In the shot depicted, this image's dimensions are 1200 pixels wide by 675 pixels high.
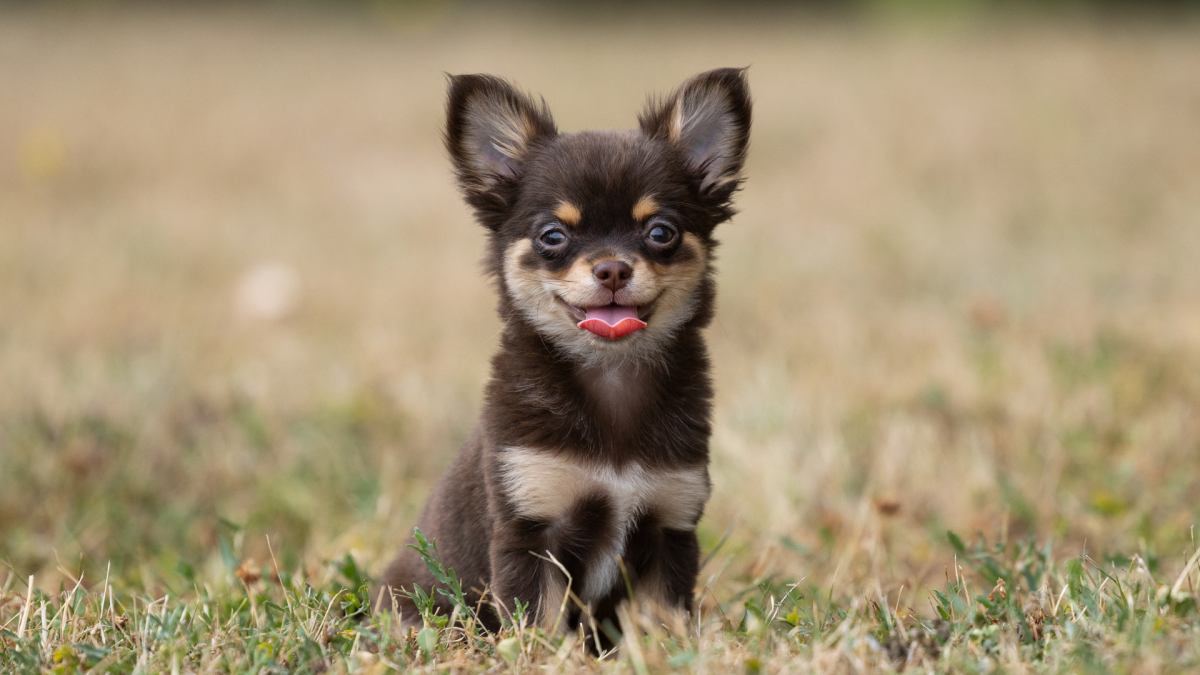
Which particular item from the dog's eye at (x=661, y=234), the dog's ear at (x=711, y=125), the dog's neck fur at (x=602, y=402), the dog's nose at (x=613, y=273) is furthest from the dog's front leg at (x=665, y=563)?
the dog's ear at (x=711, y=125)

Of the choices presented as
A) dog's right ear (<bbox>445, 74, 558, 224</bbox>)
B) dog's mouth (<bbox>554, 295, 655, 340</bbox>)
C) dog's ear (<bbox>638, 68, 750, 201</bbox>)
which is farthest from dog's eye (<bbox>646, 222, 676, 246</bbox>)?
dog's right ear (<bbox>445, 74, 558, 224</bbox>)

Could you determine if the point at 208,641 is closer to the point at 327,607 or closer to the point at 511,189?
the point at 327,607

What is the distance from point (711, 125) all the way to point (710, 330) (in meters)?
4.01

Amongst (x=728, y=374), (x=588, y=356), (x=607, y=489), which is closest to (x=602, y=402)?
(x=588, y=356)

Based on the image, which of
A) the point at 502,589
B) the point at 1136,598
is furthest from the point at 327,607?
the point at 1136,598

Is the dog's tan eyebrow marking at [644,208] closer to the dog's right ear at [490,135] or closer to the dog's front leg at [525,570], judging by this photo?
the dog's right ear at [490,135]

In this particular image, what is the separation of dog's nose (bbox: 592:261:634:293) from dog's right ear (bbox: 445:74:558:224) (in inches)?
22.1

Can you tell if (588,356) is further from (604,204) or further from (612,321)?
(604,204)

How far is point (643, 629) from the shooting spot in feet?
9.50

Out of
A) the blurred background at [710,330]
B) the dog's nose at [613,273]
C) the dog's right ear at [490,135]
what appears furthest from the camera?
the blurred background at [710,330]

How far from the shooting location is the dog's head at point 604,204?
2.99m

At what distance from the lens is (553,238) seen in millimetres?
3074

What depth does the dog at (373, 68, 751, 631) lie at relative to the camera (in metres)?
2.93

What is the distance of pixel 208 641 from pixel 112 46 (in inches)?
738
